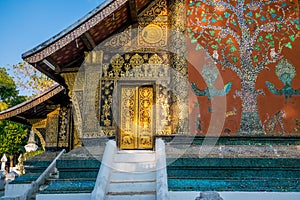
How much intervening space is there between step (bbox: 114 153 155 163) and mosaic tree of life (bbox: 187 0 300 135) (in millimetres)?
2522

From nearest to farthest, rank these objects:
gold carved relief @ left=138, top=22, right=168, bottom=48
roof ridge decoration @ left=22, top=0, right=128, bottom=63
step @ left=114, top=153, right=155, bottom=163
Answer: step @ left=114, top=153, right=155, bottom=163
roof ridge decoration @ left=22, top=0, right=128, bottom=63
gold carved relief @ left=138, top=22, right=168, bottom=48

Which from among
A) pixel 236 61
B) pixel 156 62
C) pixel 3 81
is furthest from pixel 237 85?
pixel 3 81

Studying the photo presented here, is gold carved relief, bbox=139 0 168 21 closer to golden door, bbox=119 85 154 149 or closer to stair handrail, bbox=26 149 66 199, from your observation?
golden door, bbox=119 85 154 149

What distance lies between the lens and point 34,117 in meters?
10.6

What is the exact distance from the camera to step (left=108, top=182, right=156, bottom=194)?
4.34m

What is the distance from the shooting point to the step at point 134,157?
530 cm

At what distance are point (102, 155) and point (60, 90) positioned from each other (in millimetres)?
4473

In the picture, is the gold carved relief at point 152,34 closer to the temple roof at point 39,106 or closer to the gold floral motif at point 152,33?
the gold floral motif at point 152,33

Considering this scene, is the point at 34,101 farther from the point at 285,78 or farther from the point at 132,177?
the point at 285,78

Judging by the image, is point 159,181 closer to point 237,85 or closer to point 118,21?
point 237,85

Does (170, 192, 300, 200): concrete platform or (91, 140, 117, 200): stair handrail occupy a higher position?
(91, 140, 117, 200): stair handrail

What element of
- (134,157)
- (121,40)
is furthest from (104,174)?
(121,40)

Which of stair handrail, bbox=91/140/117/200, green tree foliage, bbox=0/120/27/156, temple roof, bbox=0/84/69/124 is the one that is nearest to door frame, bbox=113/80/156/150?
stair handrail, bbox=91/140/117/200

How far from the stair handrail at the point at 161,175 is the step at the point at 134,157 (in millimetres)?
260
